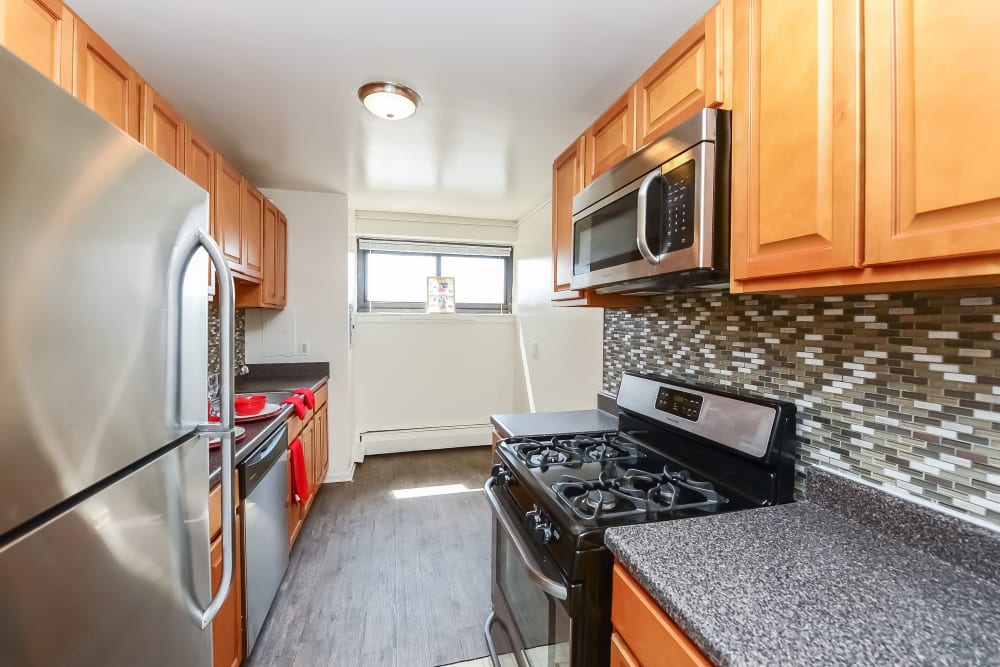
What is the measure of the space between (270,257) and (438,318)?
5.39 ft

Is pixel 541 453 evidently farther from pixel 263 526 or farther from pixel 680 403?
pixel 263 526

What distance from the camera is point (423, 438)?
4.13 meters

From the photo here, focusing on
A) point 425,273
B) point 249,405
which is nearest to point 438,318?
point 425,273

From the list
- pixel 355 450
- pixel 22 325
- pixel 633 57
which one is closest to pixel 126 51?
pixel 22 325

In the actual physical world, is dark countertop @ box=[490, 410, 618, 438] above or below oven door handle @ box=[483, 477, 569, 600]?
above

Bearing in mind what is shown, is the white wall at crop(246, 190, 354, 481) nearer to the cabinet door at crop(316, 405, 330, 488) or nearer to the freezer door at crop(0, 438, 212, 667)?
the cabinet door at crop(316, 405, 330, 488)

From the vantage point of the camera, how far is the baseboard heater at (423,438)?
4.02m

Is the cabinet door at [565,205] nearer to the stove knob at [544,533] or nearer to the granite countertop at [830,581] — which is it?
the stove knob at [544,533]

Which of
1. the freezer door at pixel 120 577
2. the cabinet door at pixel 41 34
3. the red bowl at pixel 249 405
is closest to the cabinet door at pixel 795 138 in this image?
the freezer door at pixel 120 577

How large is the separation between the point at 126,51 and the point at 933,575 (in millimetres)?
2671

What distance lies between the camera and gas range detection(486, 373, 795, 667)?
3.11ft

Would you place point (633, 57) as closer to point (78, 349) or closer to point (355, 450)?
point (78, 349)

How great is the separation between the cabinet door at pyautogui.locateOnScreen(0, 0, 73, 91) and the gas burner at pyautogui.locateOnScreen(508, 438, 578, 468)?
163 centimetres

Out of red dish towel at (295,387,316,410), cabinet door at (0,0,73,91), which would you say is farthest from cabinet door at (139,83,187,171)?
red dish towel at (295,387,316,410)
